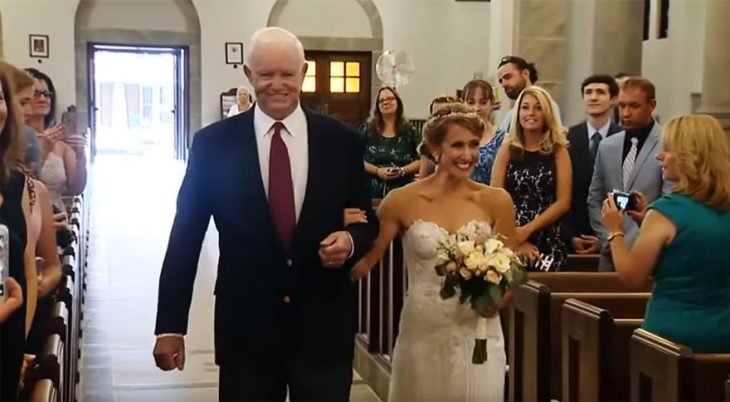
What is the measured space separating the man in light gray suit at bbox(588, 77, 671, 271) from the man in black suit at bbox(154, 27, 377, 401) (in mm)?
2143

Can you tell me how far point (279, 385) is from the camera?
104 inches

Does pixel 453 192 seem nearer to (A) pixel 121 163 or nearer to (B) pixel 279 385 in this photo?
(B) pixel 279 385

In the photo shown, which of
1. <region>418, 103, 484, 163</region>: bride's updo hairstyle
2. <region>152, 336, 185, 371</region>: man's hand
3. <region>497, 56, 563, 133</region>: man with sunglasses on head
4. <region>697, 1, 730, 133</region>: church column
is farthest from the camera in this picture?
<region>697, 1, 730, 133</region>: church column

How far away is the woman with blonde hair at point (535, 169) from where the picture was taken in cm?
440

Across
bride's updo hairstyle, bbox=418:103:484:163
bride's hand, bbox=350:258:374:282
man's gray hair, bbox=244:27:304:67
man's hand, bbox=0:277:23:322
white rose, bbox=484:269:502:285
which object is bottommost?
white rose, bbox=484:269:502:285

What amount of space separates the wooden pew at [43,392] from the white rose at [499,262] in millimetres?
1323

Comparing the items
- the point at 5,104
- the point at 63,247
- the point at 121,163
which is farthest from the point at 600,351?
the point at 121,163

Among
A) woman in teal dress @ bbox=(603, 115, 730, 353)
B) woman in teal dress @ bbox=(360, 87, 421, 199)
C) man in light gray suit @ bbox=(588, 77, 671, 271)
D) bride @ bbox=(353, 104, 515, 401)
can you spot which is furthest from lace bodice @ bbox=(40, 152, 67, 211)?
woman in teal dress @ bbox=(603, 115, 730, 353)

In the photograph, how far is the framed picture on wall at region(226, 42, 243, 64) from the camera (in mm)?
17266

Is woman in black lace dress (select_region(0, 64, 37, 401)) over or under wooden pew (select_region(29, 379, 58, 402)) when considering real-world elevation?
over

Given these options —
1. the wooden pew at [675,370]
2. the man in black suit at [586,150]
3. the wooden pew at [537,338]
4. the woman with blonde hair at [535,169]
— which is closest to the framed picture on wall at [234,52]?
the man in black suit at [586,150]

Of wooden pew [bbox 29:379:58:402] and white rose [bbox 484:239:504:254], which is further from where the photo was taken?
white rose [bbox 484:239:504:254]

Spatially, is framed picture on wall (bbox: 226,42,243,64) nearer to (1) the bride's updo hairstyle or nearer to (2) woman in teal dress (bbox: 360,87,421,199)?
(2) woman in teal dress (bbox: 360,87,421,199)

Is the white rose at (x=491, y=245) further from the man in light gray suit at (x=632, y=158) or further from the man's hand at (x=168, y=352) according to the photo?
the man in light gray suit at (x=632, y=158)
